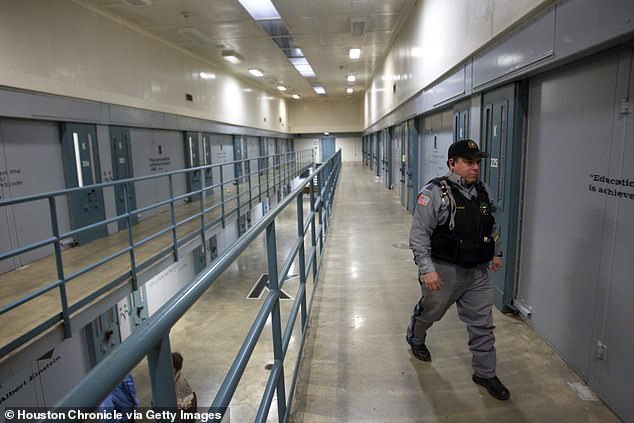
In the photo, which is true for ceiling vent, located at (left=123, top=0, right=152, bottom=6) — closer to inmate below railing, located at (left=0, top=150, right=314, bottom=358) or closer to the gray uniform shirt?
inmate below railing, located at (left=0, top=150, right=314, bottom=358)

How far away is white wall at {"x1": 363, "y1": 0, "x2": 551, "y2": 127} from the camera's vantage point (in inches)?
117

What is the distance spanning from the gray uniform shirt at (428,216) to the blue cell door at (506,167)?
102 cm

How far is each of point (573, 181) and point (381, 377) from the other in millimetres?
1732

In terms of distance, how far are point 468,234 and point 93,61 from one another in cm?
659

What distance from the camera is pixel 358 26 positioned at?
830cm

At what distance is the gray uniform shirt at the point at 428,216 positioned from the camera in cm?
214

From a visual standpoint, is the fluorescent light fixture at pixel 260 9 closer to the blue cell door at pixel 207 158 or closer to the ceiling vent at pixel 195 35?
the ceiling vent at pixel 195 35

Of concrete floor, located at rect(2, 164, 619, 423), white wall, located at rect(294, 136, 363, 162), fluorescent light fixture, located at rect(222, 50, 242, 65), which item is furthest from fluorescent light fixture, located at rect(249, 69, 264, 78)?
white wall, located at rect(294, 136, 363, 162)

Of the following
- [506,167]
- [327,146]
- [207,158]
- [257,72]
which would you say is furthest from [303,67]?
[327,146]

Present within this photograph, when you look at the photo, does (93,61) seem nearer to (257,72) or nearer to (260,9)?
(260,9)

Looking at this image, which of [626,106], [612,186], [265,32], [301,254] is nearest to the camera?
[626,106]

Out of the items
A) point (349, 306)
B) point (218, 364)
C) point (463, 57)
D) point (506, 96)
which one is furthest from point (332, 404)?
point (218, 364)

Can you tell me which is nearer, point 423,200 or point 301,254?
point 423,200

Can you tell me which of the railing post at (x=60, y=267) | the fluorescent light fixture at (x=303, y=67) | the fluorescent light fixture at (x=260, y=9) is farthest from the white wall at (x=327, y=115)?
the railing post at (x=60, y=267)
